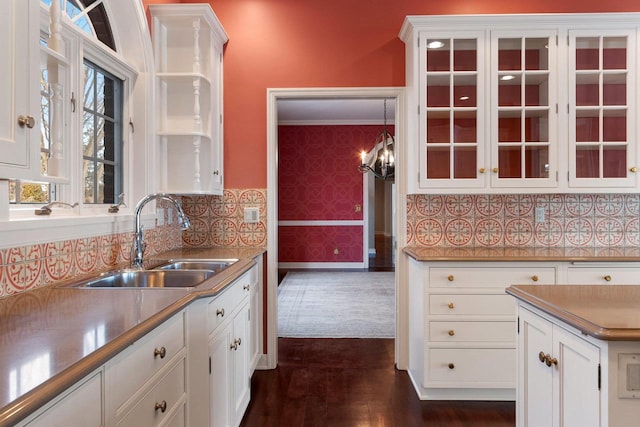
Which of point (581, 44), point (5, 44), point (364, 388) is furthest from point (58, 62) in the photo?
point (581, 44)

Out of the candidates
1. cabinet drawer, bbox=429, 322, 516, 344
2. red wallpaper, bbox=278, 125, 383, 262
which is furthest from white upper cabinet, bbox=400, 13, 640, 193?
red wallpaper, bbox=278, 125, 383, 262

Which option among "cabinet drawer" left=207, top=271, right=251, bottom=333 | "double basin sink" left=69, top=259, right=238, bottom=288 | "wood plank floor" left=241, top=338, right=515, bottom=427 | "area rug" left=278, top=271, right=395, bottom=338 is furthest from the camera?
"area rug" left=278, top=271, right=395, bottom=338

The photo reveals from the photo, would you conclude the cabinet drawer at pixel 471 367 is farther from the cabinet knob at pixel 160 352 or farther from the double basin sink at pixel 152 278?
the cabinet knob at pixel 160 352

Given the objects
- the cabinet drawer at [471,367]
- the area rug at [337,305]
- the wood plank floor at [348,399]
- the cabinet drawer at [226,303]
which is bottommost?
the wood plank floor at [348,399]

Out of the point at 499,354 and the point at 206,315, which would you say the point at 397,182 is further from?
the point at 206,315

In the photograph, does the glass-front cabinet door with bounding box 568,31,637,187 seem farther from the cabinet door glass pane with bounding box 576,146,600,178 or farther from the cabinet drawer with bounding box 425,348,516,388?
the cabinet drawer with bounding box 425,348,516,388

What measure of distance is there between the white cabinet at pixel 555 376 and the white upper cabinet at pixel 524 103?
1.42 meters

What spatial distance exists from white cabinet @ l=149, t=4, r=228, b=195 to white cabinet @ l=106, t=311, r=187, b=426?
1.46 meters

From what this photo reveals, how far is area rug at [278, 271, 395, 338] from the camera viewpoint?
12.9ft

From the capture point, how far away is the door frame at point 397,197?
3020 millimetres

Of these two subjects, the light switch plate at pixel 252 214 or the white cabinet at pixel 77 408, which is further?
the light switch plate at pixel 252 214

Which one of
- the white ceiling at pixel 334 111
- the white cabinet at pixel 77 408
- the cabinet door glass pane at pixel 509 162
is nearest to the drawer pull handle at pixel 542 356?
the white cabinet at pixel 77 408

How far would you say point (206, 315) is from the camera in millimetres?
1608

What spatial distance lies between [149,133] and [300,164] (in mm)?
4971
